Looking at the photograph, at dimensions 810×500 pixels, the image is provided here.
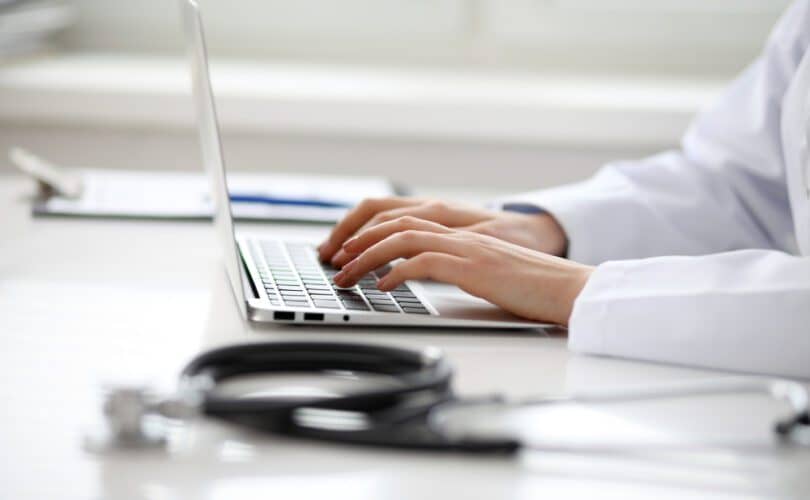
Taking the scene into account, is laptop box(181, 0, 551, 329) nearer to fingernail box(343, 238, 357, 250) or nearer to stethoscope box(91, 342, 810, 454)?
fingernail box(343, 238, 357, 250)

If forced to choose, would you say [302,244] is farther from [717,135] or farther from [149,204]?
[717,135]

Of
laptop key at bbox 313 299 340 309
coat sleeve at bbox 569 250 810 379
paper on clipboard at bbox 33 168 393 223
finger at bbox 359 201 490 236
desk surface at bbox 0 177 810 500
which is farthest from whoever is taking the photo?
paper on clipboard at bbox 33 168 393 223

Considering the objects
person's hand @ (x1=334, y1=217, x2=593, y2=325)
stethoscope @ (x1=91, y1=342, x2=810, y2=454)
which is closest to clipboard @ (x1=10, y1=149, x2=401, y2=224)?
person's hand @ (x1=334, y1=217, x2=593, y2=325)

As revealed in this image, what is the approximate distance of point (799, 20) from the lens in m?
1.28

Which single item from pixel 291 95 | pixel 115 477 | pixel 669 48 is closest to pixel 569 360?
pixel 115 477

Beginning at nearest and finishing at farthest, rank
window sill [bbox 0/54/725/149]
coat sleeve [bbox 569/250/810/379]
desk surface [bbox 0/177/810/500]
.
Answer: desk surface [bbox 0/177/810/500] → coat sleeve [bbox 569/250/810/379] → window sill [bbox 0/54/725/149]

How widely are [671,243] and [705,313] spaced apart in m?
0.39

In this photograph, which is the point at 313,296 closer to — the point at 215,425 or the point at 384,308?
the point at 384,308

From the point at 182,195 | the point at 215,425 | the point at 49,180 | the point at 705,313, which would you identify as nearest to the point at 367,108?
the point at 182,195

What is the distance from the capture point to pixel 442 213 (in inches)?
43.5

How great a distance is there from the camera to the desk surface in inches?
22.6

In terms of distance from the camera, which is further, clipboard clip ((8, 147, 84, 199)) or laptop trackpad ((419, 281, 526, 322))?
clipboard clip ((8, 147, 84, 199))

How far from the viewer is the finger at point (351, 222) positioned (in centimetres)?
109

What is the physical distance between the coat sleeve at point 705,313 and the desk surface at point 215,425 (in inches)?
0.6
